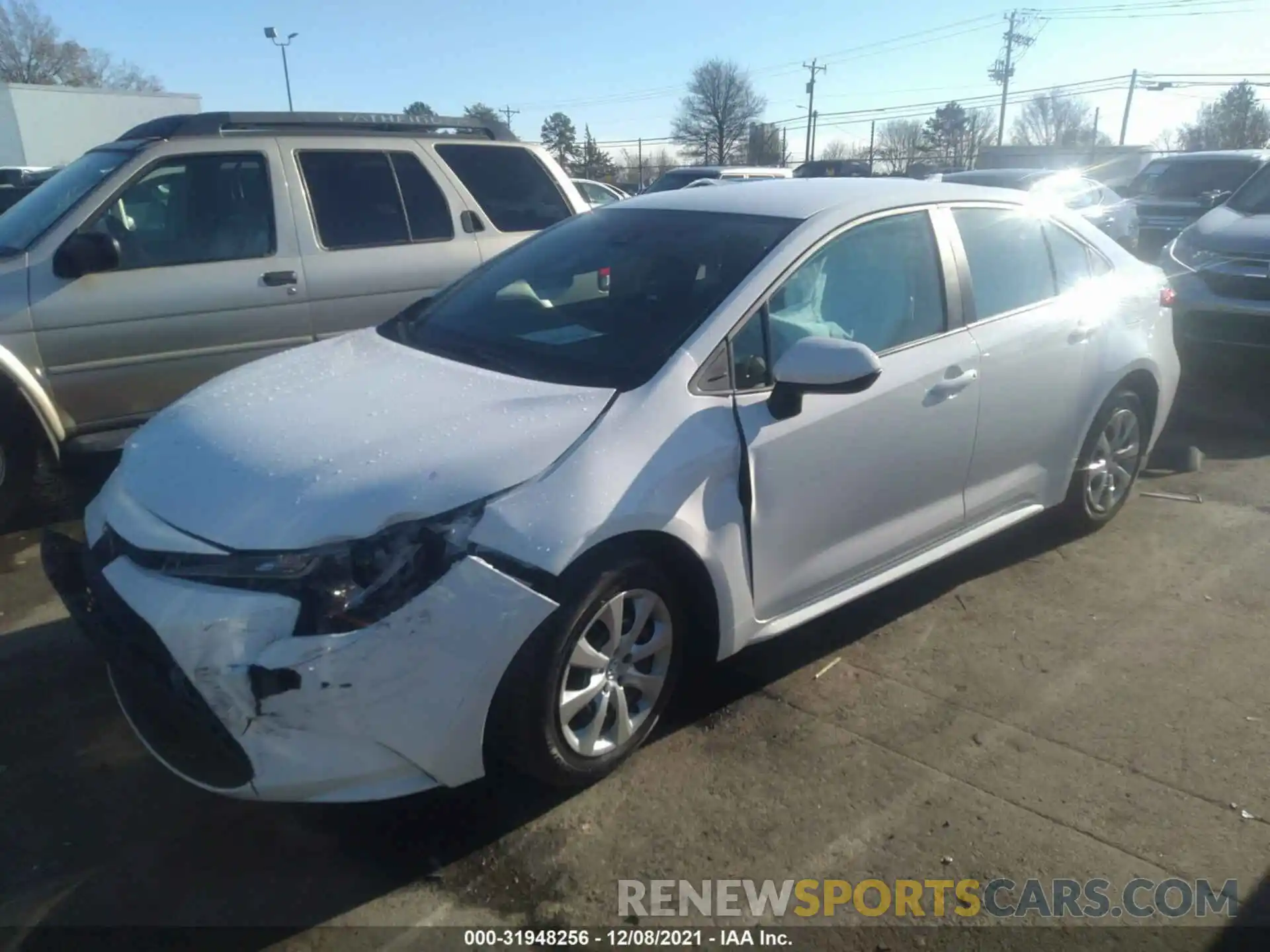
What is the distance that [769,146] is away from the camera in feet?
170

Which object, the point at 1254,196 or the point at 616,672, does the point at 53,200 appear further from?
the point at 1254,196

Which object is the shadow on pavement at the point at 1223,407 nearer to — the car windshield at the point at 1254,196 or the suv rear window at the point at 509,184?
the car windshield at the point at 1254,196

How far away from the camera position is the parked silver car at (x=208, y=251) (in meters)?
4.85

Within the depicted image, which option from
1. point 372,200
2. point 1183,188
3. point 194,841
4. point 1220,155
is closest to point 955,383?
point 194,841

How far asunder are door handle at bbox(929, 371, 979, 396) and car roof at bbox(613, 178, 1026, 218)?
696mm

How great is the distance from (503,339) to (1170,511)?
385 centimetres

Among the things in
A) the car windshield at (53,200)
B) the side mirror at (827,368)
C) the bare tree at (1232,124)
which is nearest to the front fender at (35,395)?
the car windshield at (53,200)

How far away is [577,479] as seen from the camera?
105 inches

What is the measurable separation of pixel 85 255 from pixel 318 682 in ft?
11.5

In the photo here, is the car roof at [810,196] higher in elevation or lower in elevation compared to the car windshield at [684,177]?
higher

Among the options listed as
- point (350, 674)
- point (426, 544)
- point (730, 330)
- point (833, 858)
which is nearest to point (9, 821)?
point (350, 674)

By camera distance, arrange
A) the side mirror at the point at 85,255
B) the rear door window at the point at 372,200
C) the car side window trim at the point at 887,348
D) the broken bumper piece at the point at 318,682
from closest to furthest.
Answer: the broken bumper piece at the point at 318,682 < the car side window trim at the point at 887,348 < the side mirror at the point at 85,255 < the rear door window at the point at 372,200

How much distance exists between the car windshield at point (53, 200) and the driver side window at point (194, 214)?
17 centimetres

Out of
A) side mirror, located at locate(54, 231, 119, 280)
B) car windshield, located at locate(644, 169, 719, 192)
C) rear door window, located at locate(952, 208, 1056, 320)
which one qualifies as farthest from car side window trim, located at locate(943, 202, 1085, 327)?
car windshield, located at locate(644, 169, 719, 192)
